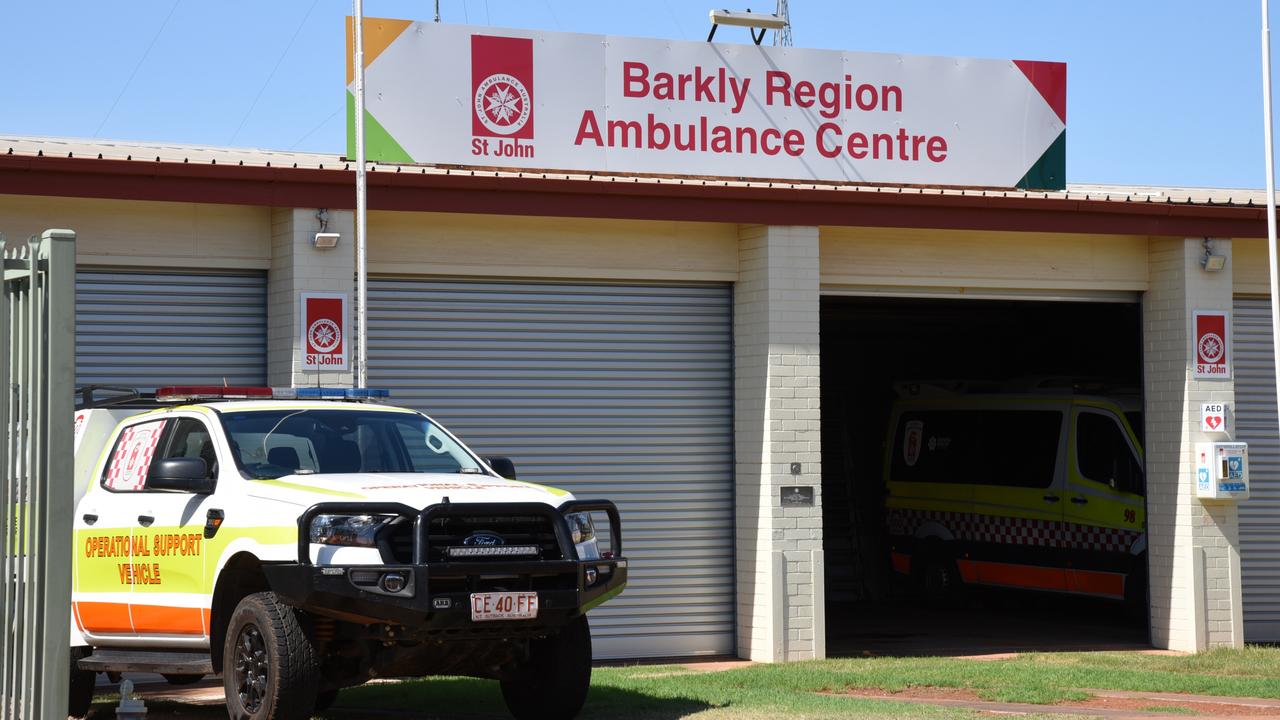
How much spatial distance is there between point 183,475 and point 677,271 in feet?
22.4

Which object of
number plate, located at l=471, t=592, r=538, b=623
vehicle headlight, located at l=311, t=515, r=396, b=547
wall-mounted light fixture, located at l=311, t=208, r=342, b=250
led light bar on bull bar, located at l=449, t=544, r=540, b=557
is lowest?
number plate, located at l=471, t=592, r=538, b=623

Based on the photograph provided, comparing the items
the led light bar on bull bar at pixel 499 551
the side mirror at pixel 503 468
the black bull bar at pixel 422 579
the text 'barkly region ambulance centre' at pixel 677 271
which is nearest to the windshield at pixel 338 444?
the side mirror at pixel 503 468

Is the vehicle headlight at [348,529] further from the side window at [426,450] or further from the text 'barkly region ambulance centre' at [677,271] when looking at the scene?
the text 'barkly region ambulance centre' at [677,271]

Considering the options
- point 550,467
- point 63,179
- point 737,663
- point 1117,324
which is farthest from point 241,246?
point 1117,324

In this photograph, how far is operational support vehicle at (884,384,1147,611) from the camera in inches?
731

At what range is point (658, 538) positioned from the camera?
15.5 m

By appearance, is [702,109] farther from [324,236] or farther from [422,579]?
[422,579]

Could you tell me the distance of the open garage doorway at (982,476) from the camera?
18.5m

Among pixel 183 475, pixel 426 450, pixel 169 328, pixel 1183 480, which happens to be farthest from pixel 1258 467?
pixel 183 475

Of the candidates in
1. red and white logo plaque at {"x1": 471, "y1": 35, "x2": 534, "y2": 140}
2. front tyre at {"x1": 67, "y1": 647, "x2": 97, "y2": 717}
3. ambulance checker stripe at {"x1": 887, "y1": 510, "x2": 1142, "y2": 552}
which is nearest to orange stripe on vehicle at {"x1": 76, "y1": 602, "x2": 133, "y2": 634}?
front tyre at {"x1": 67, "y1": 647, "x2": 97, "y2": 717}

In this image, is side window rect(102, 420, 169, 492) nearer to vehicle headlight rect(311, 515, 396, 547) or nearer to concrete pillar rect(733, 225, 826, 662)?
vehicle headlight rect(311, 515, 396, 547)

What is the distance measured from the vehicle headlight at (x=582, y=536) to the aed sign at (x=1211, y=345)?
882 cm

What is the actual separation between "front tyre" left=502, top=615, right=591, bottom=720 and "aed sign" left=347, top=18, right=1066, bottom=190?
5911 millimetres

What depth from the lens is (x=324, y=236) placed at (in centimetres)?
1396
